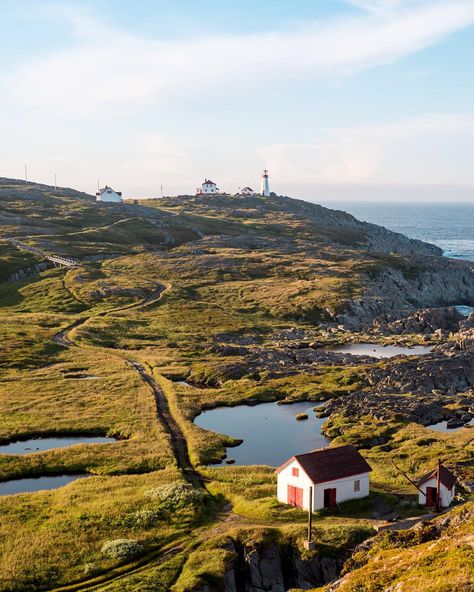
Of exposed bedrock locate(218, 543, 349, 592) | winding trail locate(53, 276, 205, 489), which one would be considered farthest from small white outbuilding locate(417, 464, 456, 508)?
Answer: winding trail locate(53, 276, 205, 489)

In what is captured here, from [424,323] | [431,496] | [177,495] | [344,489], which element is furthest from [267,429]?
[424,323]

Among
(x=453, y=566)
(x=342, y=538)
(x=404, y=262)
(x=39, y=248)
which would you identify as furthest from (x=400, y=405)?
(x=39, y=248)

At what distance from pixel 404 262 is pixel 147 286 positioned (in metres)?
73.8

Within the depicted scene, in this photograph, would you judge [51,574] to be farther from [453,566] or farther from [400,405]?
[400,405]

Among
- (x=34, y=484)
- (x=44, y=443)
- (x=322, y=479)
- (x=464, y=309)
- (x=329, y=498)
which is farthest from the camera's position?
(x=464, y=309)

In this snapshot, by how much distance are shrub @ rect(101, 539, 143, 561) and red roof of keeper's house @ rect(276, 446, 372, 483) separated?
12.8 metres

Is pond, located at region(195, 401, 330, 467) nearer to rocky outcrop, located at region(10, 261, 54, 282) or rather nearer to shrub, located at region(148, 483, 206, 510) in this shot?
shrub, located at region(148, 483, 206, 510)

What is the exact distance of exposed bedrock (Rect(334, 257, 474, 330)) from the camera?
451 ft

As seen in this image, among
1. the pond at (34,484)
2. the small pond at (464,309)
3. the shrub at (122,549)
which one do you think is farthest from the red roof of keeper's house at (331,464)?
the small pond at (464,309)

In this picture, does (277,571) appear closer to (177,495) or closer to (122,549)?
(122,549)

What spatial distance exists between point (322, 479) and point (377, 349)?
64733 millimetres

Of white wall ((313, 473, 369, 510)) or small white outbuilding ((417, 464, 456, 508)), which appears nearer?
small white outbuilding ((417, 464, 456, 508))

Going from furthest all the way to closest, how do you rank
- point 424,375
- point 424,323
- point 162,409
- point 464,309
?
point 464,309
point 424,323
point 424,375
point 162,409

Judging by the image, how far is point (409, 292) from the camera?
162 metres
